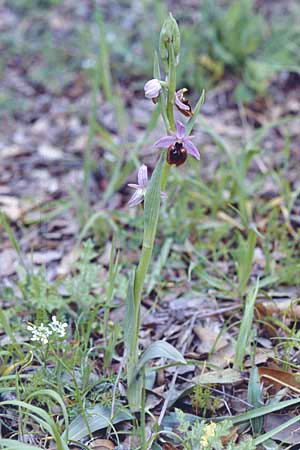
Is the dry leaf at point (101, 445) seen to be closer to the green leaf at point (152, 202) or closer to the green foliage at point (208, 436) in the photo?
the green foliage at point (208, 436)

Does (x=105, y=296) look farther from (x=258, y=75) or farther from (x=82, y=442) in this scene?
(x=258, y=75)

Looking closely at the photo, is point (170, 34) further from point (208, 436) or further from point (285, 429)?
point (285, 429)

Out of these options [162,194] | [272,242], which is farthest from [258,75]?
[162,194]

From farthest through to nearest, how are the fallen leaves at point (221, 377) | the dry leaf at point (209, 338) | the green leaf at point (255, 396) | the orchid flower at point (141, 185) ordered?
the dry leaf at point (209, 338) → the fallen leaves at point (221, 377) → the green leaf at point (255, 396) → the orchid flower at point (141, 185)

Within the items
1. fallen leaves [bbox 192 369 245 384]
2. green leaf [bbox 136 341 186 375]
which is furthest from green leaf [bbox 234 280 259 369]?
green leaf [bbox 136 341 186 375]

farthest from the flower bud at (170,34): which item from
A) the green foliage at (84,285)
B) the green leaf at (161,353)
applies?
the green foliage at (84,285)

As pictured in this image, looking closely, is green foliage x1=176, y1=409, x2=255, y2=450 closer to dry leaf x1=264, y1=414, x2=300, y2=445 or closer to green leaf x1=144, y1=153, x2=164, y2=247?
dry leaf x1=264, y1=414, x2=300, y2=445

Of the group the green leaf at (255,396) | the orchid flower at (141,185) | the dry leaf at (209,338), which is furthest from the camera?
the dry leaf at (209,338)

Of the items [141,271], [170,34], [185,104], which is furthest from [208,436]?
[170,34]
